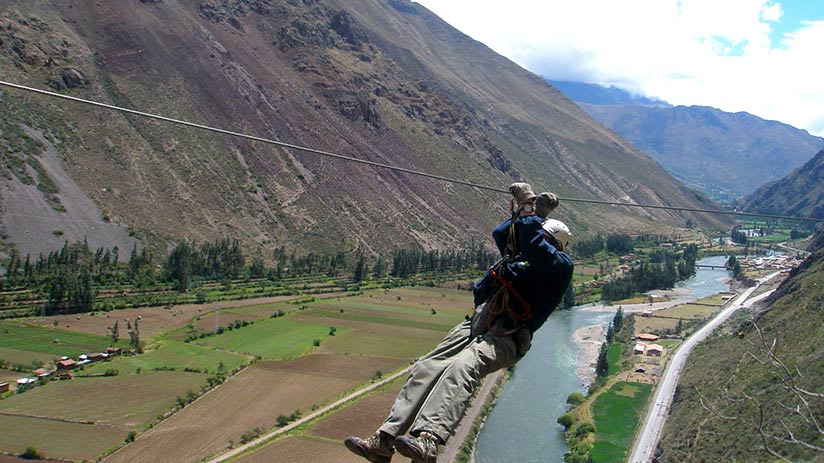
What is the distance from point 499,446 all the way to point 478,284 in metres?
26.3

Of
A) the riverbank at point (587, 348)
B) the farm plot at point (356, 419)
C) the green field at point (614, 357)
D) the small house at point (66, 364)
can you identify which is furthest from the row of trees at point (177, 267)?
the green field at point (614, 357)

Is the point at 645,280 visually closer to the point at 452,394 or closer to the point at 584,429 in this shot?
the point at 584,429

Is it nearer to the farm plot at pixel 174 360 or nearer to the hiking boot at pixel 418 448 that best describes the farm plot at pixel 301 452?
the farm plot at pixel 174 360

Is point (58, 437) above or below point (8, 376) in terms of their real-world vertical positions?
below

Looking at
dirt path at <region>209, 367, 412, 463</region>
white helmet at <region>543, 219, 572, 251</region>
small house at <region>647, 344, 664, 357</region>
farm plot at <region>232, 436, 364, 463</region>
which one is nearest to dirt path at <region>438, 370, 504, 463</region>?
farm plot at <region>232, 436, 364, 463</region>

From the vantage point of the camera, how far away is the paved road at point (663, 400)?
2911 cm

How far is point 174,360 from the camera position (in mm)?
40375

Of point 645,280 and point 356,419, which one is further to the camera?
point 645,280

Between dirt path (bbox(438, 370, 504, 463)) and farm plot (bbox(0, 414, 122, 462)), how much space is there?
13.2 metres

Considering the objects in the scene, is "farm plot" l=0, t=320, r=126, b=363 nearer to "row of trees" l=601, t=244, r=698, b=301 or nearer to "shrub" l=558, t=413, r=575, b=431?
"shrub" l=558, t=413, r=575, b=431

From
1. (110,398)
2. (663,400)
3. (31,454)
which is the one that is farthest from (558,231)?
(663,400)

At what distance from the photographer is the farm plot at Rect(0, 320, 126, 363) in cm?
3978

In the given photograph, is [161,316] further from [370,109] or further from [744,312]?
[370,109]

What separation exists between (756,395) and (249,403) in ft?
76.4
